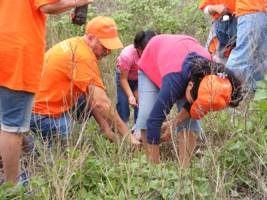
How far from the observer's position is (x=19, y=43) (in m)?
3.13

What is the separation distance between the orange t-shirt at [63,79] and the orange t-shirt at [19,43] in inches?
30.7

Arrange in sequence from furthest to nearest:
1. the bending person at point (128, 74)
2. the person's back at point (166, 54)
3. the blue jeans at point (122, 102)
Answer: the blue jeans at point (122, 102)
the bending person at point (128, 74)
the person's back at point (166, 54)

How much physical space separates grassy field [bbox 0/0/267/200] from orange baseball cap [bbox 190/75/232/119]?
0.66 ft

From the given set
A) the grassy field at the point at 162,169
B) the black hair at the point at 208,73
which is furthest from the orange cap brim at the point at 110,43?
the black hair at the point at 208,73

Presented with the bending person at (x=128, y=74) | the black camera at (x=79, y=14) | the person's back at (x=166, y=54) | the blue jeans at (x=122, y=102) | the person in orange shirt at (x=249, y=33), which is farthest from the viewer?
the blue jeans at (x=122, y=102)

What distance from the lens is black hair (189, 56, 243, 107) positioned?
3332 mm

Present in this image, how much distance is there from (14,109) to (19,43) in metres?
0.37

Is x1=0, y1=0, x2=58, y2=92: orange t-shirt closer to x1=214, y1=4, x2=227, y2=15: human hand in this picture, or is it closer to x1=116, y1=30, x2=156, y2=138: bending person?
x1=116, y1=30, x2=156, y2=138: bending person

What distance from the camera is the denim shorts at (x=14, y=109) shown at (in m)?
3.16

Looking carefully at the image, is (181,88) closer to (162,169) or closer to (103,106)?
(162,169)

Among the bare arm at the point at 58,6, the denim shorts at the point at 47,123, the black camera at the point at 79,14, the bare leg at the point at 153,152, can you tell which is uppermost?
the bare arm at the point at 58,6

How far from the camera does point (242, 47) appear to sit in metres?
4.51

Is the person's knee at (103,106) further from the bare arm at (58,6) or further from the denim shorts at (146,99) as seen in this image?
the bare arm at (58,6)

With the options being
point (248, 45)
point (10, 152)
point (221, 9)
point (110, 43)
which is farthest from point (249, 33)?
point (10, 152)
